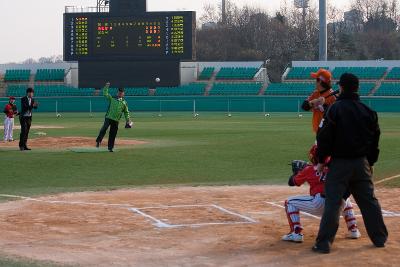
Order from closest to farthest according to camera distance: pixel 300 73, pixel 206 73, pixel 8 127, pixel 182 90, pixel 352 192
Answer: pixel 352 192 < pixel 8 127 < pixel 182 90 < pixel 300 73 < pixel 206 73

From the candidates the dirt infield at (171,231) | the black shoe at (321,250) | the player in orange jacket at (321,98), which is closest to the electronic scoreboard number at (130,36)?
the dirt infield at (171,231)

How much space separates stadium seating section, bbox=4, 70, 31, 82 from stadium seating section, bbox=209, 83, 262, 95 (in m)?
17.9

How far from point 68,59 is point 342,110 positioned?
4467 cm

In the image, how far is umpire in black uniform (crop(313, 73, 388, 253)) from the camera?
8.15 m

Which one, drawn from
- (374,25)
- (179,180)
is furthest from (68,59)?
(374,25)

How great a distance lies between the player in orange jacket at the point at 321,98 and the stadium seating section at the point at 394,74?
57658mm

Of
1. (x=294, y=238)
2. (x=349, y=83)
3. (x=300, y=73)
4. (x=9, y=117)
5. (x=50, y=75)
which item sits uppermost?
(x=300, y=73)

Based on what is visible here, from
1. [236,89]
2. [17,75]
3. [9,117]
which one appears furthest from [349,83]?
[17,75]

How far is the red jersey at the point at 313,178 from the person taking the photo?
28.8 ft

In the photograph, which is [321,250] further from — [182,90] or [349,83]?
[182,90]

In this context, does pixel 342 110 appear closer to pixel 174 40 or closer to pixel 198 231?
Result: pixel 198 231

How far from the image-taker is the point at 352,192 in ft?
27.7

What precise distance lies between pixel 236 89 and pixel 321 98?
181ft

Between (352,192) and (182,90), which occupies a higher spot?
(182,90)
